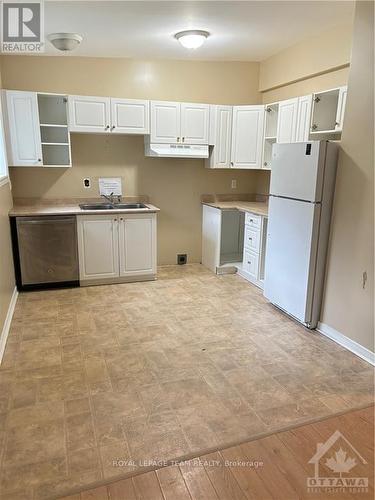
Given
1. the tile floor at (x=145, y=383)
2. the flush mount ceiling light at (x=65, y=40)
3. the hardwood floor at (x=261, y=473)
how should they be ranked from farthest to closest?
the flush mount ceiling light at (x=65, y=40) < the tile floor at (x=145, y=383) < the hardwood floor at (x=261, y=473)

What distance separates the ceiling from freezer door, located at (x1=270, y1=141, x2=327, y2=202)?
1.13 meters

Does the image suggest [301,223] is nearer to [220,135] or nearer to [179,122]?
[220,135]

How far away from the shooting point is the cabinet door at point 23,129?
12.8ft

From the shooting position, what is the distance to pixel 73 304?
3816 millimetres

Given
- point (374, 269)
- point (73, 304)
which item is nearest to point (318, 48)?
point (374, 269)

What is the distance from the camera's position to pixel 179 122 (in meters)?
4.54

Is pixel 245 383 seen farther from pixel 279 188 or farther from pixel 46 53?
pixel 46 53

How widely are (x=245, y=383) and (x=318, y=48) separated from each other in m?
3.46

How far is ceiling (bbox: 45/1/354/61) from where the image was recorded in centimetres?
299

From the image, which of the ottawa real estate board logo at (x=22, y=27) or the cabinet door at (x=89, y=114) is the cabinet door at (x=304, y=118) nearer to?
the cabinet door at (x=89, y=114)

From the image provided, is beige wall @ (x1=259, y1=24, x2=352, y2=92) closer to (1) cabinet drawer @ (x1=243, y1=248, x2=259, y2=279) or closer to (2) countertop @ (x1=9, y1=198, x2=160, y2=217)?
(1) cabinet drawer @ (x1=243, y1=248, x2=259, y2=279)

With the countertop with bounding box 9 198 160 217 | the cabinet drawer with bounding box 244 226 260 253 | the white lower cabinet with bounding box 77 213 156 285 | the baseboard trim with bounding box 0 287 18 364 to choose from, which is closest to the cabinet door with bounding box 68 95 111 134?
the countertop with bounding box 9 198 160 217

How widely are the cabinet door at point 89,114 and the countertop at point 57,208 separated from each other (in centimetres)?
90

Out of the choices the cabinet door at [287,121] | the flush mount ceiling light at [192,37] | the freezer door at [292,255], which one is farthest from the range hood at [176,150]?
the freezer door at [292,255]
